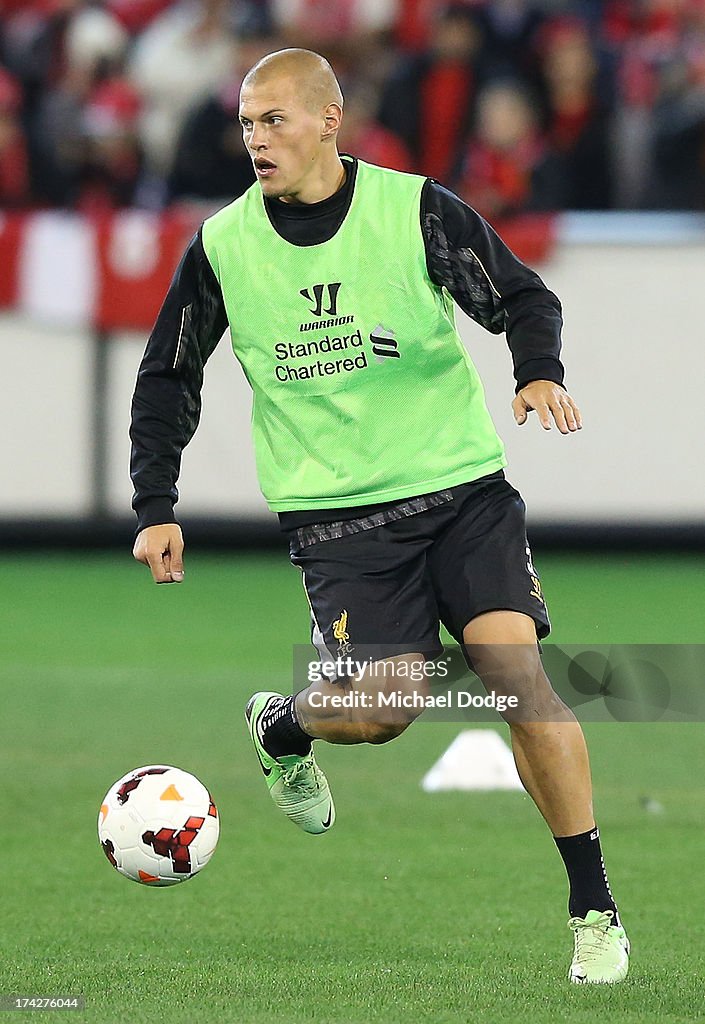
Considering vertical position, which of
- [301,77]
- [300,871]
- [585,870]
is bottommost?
[300,871]

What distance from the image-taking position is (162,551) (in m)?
5.18

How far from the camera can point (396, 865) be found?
5.86 metres

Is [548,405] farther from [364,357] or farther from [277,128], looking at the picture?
[277,128]

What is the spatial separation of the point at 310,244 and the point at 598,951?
1.94 meters

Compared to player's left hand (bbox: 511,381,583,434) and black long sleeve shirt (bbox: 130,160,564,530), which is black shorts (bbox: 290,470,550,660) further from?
player's left hand (bbox: 511,381,583,434)

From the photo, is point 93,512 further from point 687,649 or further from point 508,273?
point 508,273

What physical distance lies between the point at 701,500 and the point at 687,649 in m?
2.76

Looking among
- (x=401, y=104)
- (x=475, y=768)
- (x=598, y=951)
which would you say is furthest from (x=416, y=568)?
(x=401, y=104)

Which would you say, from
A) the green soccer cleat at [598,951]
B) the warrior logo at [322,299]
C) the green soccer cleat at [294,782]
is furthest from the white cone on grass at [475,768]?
the warrior logo at [322,299]

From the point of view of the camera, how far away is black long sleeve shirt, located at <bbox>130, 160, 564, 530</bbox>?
491 centimetres

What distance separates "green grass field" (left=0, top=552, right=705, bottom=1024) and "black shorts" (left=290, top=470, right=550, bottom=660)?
0.79 m

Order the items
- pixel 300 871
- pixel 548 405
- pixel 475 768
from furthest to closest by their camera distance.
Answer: pixel 475 768 → pixel 300 871 → pixel 548 405

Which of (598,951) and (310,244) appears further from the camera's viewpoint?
(310,244)

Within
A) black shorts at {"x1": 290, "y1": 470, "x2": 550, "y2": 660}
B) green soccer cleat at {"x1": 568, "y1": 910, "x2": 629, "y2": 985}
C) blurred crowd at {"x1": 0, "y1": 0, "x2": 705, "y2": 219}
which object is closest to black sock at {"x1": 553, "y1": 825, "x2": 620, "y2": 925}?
green soccer cleat at {"x1": 568, "y1": 910, "x2": 629, "y2": 985}
